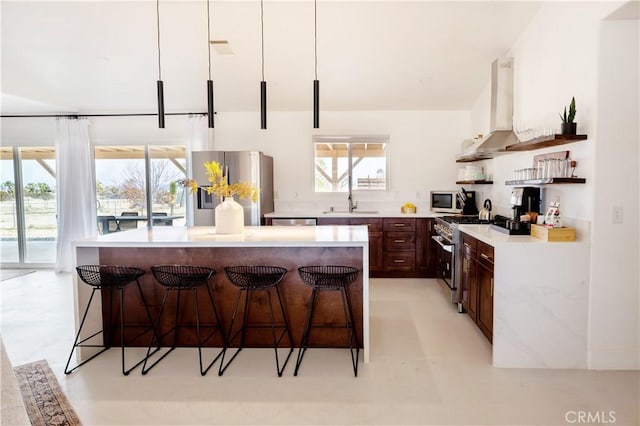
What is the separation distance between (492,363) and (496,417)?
717 mm

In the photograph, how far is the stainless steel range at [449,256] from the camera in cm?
410

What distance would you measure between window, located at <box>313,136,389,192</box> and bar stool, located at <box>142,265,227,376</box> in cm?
329

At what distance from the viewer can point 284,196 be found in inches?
239

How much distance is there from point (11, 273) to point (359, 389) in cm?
620

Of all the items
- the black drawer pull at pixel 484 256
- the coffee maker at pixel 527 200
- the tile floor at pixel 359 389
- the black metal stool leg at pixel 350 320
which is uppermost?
the coffee maker at pixel 527 200

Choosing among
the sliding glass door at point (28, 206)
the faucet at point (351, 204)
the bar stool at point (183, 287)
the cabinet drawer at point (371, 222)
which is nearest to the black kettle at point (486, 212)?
the cabinet drawer at point (371, 222)

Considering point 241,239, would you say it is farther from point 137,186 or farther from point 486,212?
point 137,186

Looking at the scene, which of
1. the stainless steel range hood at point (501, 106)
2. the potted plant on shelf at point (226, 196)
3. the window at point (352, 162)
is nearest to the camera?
the potted plant on shelf at point (226, 196)

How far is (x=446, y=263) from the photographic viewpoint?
4.55 meters

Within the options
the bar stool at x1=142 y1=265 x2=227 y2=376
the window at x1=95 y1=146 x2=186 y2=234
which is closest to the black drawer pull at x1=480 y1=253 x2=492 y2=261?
the bar stool at x1=142 y1=265 x2=227 y2=376

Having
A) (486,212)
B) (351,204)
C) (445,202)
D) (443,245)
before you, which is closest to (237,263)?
(443,245)

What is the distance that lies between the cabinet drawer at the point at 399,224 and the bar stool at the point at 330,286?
2.42 meters

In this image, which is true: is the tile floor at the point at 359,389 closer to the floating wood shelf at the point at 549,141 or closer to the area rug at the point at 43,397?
the area rug at the point at 43,397

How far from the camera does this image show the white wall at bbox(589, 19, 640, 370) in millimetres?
2682
